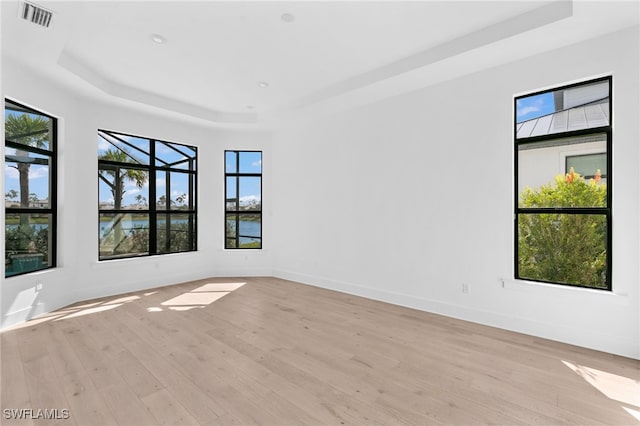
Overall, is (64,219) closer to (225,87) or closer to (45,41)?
(45,41)

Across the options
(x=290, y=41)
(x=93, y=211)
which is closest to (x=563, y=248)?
(x=290, y=41)

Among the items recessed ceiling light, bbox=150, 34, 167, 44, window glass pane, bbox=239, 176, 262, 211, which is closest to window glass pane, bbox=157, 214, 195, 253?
window glass pane, bbox=239, 176, 262, 211

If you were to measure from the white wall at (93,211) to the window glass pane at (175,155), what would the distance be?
0.15 metres

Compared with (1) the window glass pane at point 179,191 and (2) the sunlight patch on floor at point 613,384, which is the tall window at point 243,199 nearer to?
(1) the window glass pane at point 179,191

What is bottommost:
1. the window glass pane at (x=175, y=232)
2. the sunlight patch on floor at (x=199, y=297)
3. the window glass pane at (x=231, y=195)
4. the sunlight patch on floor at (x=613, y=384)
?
the sunlight patch on floor at (x=199, y=297)

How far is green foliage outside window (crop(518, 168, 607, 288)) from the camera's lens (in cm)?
329

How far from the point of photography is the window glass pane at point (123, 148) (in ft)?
17.3

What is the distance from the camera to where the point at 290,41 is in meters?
3.54

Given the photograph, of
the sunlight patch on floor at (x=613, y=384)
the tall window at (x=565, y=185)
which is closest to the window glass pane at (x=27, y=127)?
the tall window at (x=565, y=185)

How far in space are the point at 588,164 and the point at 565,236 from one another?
0.79 metres

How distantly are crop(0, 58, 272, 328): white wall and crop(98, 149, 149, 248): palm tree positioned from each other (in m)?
0.27

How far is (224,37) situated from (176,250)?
13.7 feet

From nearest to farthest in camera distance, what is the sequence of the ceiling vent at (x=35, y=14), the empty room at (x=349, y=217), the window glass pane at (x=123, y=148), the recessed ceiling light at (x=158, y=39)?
the empty room at (x=349, y=217), the ceiling vent at (x=35, y=14), the recessed ceiling light at (x=158, y=39), the window glass pane at (x=123, y=148)

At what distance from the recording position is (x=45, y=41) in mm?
3252
